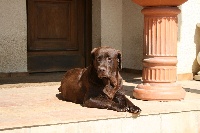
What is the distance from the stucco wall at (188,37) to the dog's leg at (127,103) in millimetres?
3018

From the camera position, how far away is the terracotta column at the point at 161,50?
5035mm

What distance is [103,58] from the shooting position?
14.3 feet

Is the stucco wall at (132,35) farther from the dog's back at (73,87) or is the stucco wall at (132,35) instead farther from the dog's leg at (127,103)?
the dog's leg at (127,103)

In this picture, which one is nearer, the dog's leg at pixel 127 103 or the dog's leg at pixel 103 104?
the dog's leg at pixel 127 103

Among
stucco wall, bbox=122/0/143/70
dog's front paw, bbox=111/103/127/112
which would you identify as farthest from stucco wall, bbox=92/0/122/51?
dog's front paw, bbox=111/103/127/112

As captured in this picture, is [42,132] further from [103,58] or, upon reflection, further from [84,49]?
[84,49]

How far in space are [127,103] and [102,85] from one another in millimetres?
394

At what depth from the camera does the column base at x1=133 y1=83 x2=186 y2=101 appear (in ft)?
16.3

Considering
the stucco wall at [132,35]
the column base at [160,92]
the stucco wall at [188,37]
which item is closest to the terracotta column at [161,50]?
the column base at [160,92]

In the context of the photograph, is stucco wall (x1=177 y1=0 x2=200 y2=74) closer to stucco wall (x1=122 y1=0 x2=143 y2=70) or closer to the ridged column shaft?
stucco wall (x1=122 y1=0 x2=143 y2=70)

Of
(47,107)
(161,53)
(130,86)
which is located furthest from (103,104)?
(130,86)

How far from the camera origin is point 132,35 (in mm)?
8305

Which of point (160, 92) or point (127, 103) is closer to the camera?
point (127, 103)

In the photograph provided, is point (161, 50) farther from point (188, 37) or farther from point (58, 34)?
point (58, 34)
